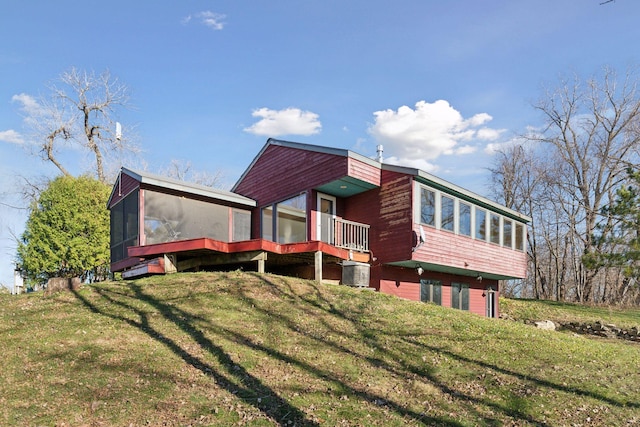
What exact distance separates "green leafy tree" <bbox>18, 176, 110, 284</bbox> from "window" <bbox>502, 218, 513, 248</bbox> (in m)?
17.0

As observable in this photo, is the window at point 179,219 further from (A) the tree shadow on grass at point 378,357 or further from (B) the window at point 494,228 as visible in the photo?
(B) the window at point 494,228

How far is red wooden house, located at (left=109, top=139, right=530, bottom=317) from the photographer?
13.3 m

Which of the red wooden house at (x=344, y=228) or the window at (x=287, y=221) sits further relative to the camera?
the window at (x=287, y=221)

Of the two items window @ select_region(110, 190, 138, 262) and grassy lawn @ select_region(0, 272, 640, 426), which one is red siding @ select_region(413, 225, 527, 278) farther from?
window @ select_region(110, 190, 138, 262)

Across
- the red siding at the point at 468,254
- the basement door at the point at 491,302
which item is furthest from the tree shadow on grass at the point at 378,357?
the basement door at the point at 491,302

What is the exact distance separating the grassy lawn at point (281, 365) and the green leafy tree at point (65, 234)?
10.5 metres

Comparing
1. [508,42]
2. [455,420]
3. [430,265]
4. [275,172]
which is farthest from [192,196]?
[455,420]

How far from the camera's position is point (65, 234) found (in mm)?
20188

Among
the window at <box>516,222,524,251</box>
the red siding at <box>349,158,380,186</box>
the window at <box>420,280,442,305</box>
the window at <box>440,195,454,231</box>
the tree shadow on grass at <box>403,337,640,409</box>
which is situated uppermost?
the red siding at <box>349,158,380,186</box>

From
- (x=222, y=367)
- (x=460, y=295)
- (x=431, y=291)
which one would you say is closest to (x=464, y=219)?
(x=431, y=291)

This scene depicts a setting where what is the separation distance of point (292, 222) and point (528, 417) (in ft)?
37.0

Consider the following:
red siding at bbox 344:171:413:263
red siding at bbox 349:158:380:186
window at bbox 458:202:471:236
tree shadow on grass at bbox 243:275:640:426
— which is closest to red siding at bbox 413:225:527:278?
window at bbox 458:202:471:236

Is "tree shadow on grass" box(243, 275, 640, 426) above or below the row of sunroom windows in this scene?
below

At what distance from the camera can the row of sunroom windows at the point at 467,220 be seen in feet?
46.9
